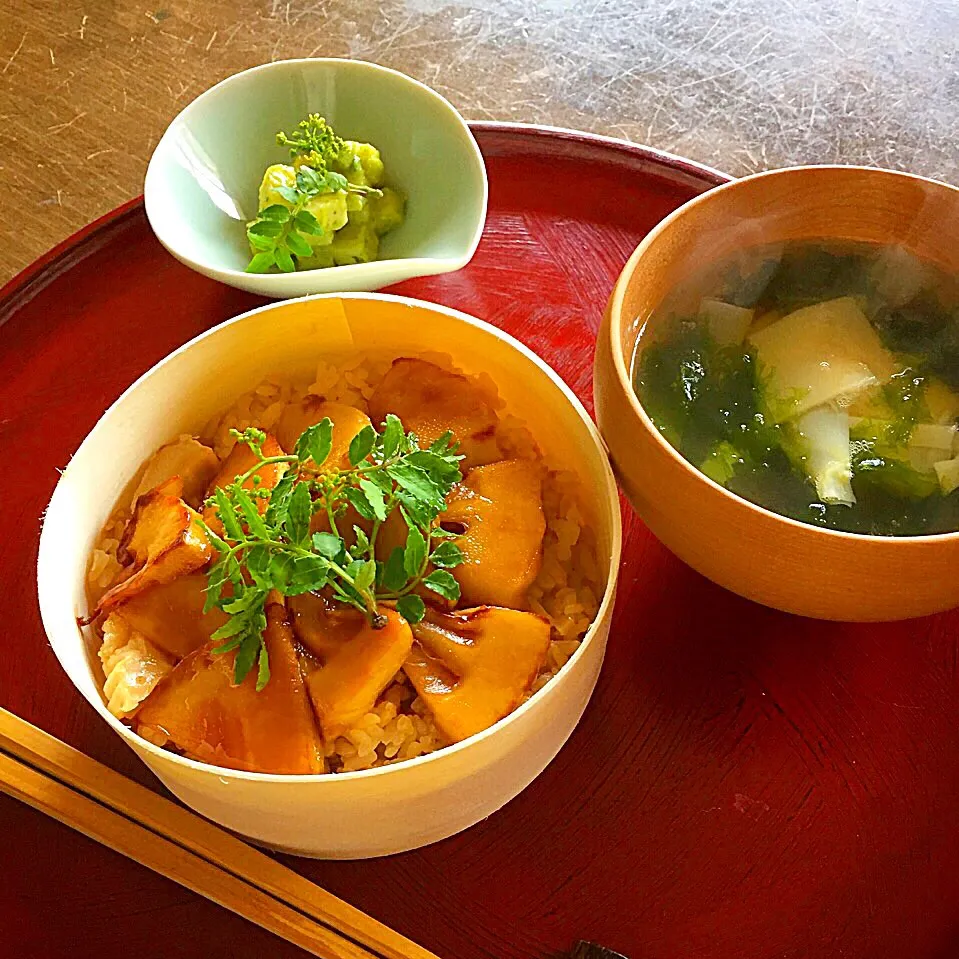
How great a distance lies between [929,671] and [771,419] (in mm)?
304

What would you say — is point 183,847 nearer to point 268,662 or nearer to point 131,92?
point 268,662

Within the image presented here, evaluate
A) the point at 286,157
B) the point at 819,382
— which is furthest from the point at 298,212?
the point at 819,382

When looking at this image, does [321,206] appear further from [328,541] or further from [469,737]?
[469,737]

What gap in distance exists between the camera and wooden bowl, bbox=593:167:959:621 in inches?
35.6

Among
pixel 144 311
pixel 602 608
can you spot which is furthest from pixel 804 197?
pixel 144 311

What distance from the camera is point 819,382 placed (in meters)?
1.07

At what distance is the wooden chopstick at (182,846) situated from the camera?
928mm

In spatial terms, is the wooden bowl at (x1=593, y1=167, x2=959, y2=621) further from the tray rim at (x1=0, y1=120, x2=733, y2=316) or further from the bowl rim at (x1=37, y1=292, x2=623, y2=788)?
the tray rim at (x1=0, y1=120, x2=733, y2=316)

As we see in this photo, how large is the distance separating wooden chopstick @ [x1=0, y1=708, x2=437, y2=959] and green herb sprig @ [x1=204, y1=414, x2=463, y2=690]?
16 cm

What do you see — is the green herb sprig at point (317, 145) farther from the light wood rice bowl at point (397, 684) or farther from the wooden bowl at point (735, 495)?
the wooden bowl at point (735, 495)

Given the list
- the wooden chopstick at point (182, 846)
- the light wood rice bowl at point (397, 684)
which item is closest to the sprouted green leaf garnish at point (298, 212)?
the light wood rice bowl at point (397, 684)

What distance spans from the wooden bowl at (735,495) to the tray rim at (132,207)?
1.00 feet

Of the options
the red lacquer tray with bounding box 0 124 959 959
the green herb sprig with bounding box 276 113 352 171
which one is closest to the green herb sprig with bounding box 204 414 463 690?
the red lacquer tray with bounding box 0 124 959 959

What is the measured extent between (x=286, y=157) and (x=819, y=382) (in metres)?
0.79
